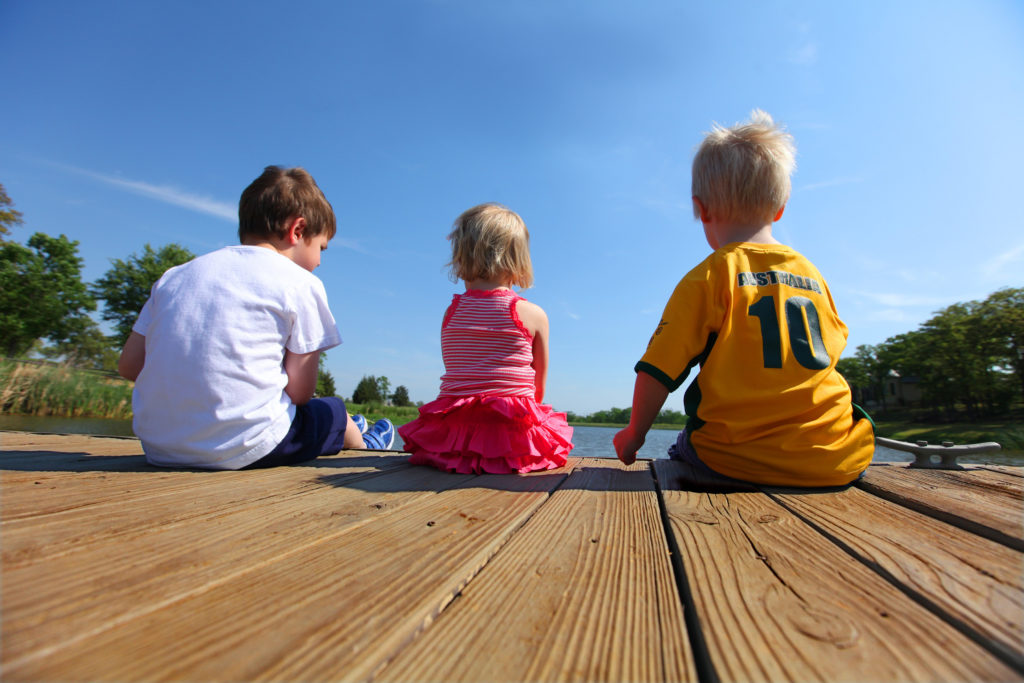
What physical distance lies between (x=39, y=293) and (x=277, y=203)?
36.2 m

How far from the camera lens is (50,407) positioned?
11.2m

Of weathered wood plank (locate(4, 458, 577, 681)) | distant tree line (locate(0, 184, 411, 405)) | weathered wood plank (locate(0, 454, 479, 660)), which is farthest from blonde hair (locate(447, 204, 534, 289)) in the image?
distant tree line (locate(0, 184, 411, 405))

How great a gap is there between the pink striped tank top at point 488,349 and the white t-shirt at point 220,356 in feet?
2.49

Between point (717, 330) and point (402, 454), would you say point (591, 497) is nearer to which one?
point (717, 330)

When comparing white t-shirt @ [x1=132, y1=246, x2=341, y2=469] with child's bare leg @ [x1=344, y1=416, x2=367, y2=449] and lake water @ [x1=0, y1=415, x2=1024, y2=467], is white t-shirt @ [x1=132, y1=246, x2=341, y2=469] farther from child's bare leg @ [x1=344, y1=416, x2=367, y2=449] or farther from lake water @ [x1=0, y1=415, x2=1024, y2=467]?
lake water @ [x1=0, y1=415, x2=1024, y2=467]

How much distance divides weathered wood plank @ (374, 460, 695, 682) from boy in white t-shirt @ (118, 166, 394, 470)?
4.63 feet

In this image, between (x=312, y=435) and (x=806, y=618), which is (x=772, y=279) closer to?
(x=806, y=618)

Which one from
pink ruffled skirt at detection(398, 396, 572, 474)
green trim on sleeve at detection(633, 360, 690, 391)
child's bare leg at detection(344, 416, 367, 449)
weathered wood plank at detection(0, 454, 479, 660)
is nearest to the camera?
weathered wood plank at detection(0, 454, 479, 660)

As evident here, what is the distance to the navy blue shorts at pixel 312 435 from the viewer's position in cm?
222

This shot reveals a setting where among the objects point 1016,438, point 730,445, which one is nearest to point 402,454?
point 730,445

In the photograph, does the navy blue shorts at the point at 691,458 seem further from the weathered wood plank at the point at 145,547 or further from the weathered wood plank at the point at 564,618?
the weathered wood plank at the point at 145,547

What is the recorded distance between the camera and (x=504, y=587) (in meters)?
0.81

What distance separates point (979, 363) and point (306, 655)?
1533 inches

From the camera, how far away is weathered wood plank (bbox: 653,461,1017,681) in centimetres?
58
